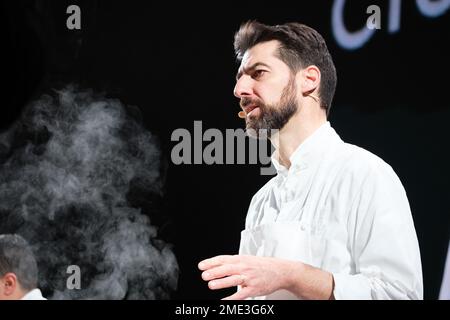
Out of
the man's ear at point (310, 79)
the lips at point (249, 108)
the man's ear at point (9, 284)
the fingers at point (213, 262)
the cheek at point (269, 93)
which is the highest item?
the man's ear at point (310, 79)

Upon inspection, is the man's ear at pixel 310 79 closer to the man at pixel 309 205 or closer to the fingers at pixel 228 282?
the man at pixel 309 205

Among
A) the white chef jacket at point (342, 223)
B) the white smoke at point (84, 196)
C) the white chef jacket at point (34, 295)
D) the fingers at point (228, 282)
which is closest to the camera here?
the fingers at point (228, 282)

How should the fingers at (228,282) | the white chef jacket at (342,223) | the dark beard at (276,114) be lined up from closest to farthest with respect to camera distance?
the fingers at (228,282) → the white chef jacket at (342,223) → the dark beard at (276,114)

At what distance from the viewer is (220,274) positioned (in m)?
1.63

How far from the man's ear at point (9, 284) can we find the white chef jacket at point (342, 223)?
86 centimetres

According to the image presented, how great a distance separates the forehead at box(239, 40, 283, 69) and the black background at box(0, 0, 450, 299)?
377 millimetres

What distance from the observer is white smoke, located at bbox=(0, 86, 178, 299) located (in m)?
2.40

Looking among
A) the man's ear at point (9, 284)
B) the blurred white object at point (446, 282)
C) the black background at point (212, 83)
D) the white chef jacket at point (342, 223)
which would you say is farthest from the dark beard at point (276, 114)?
the man's ear at point (9, 284)

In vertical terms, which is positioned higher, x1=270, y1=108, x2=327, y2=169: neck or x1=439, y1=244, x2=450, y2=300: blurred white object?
x1=270, y1=108, x2=327, y2=169: neck

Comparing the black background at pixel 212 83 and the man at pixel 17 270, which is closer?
the man at pixel 17 270

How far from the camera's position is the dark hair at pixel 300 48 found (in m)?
2.12

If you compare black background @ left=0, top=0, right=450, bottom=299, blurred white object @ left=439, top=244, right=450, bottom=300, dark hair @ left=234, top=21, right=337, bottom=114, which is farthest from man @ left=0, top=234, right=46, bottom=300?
blurred white object @ left=439, top=244, right=450, bottom=300

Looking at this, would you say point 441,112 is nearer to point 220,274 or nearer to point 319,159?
point 319,159

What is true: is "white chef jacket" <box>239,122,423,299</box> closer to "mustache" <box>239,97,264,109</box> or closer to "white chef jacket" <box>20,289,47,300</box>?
"mustache" <box>239,97,264,109</box>
